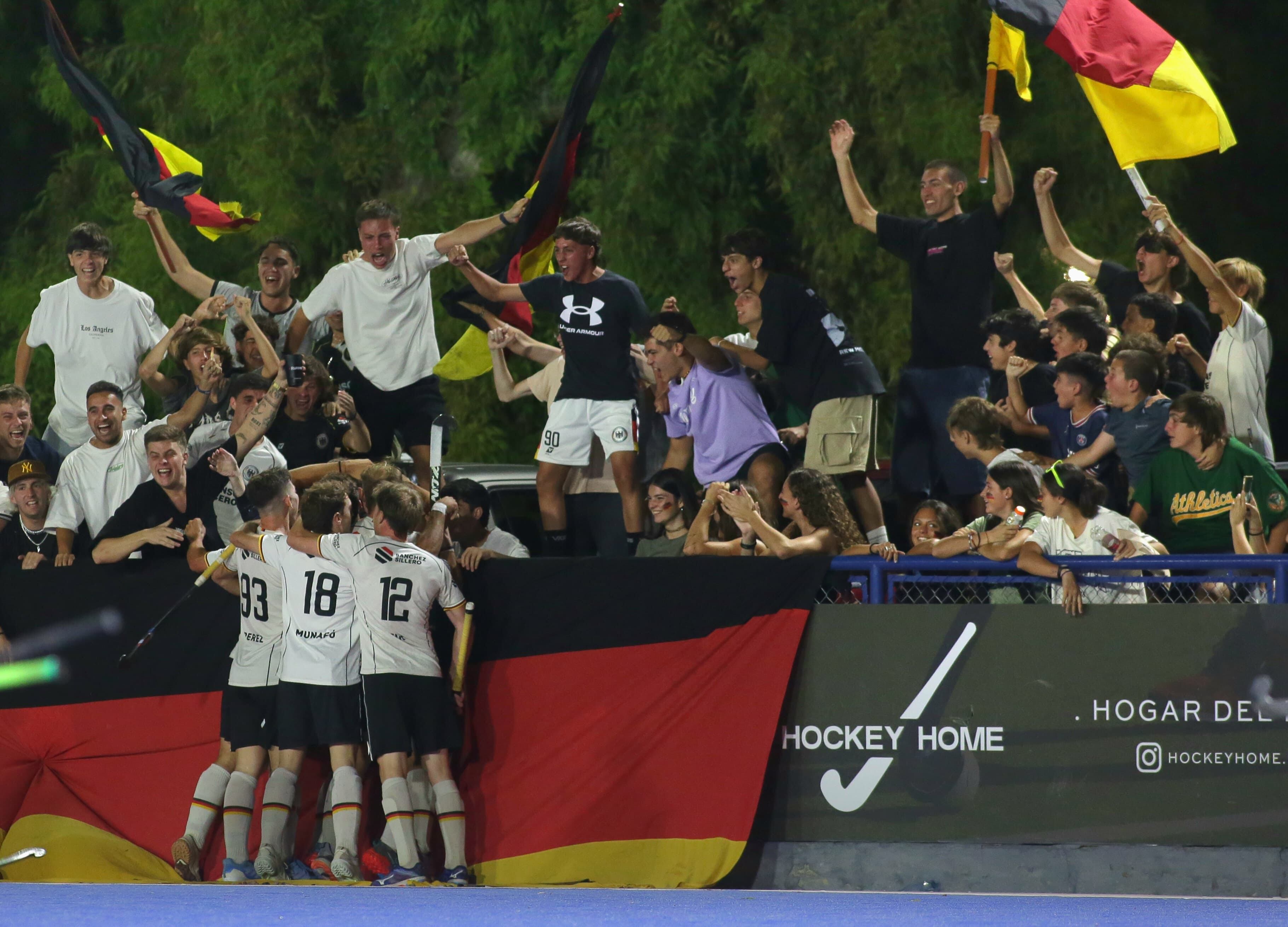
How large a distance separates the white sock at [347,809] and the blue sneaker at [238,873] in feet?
1.61

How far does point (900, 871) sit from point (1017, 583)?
1517 millimetres

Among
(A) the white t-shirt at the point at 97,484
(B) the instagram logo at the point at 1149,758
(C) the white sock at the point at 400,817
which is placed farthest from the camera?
(A) the white t-shirt at the point at 97,484

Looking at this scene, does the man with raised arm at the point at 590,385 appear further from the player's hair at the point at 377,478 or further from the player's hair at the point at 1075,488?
the player's hair at the point at 1075,488

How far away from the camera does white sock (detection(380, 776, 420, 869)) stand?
9.34 metres

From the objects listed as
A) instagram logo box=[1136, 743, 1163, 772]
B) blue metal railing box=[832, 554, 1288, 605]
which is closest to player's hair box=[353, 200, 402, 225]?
blue metal railing box=[832, 554, 1288, 605]

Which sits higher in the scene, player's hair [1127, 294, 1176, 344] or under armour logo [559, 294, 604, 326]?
player's hair [1127, 294, 1176, 344]

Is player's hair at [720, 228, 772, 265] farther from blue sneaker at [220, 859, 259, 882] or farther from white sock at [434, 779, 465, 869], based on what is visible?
blue sneaker at [220, 859, 259, 882]

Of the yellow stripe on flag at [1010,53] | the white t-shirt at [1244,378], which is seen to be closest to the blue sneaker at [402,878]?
the white t-shirt at [1244,378]

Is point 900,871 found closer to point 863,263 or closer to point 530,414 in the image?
point 863,263

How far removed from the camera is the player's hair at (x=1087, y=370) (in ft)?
33.3

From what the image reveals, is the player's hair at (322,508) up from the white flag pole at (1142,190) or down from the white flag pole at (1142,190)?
down

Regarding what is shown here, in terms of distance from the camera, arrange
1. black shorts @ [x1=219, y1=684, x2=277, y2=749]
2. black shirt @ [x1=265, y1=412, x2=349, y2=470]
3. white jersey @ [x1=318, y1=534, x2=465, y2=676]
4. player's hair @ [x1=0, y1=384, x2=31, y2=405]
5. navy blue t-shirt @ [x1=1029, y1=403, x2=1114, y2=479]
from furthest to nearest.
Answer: black shirt @ [x1=265, y1=412, x2=349, y2=470] < player's hair @ [x1=0, y1=384, x2=31, y2=405] < navy blue t-shirt @ [x1=1029, y1=403, x2=1114, y2=479] < black shorts @ [x1=219, y1=684, x2=277, y2=749] < white jersey @ [x1=318, y1=534, x2=465, y2=676]

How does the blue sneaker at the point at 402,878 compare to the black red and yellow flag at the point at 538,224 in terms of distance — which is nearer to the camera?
the blue sneaker at the point at 402,878

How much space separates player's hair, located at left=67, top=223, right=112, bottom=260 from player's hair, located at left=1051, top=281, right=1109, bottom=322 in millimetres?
5898
